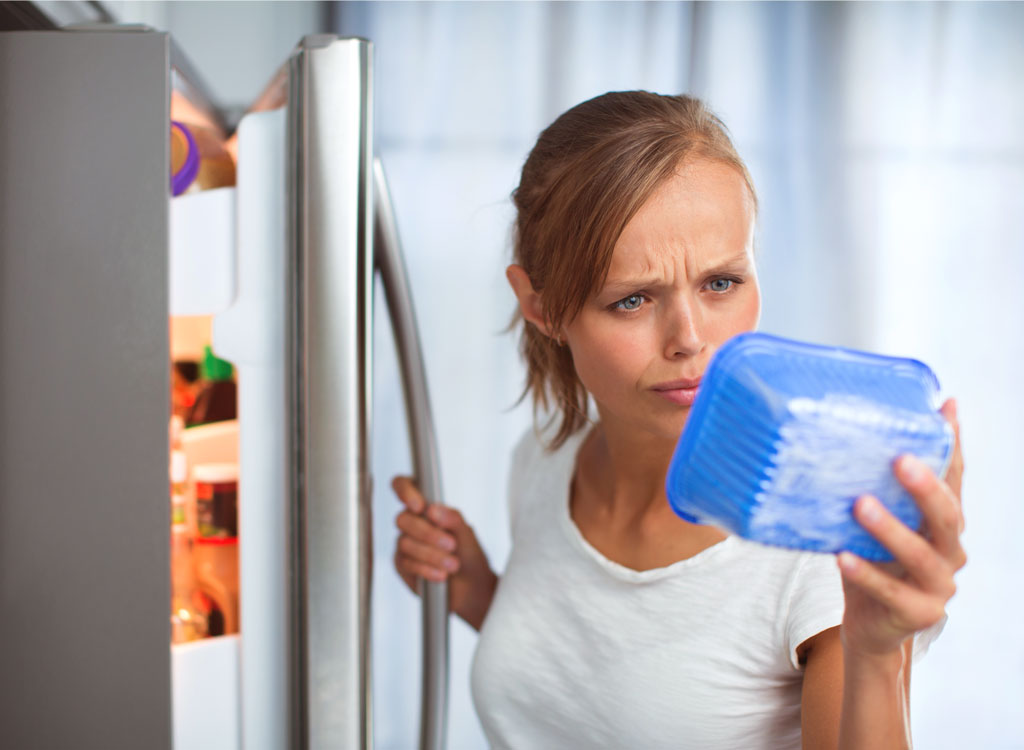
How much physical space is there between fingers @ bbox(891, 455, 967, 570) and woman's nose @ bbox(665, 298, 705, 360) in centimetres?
24

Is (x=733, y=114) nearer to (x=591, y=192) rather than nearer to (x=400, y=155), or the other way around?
(x=400, y=155)

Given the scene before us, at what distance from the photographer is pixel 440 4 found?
1785mm

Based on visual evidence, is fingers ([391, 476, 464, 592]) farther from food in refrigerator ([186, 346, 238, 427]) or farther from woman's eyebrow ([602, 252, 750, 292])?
woman's eyebrow ([602, 252, 750, 292])

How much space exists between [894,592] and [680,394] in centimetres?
27

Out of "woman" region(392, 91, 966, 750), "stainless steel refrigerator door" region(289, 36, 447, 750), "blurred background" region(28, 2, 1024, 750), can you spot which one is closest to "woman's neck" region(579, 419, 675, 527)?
"woman" region(392, 91, 966, 750)

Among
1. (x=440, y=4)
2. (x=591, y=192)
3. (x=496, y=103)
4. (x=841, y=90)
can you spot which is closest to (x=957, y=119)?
(x=841, y=90)

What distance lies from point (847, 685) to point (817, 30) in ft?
5.75

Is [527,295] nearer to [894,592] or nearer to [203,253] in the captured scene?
[203,253]

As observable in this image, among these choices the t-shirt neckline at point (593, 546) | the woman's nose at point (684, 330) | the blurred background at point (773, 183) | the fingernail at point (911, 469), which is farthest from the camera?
the blurred background at point (773, 183)

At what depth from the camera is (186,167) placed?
0.87 meters

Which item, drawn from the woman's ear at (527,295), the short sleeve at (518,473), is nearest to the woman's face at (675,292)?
the woman's ear at (527,295)

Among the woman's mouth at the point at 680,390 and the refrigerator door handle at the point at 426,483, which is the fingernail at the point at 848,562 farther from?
the refrigerator door handle at the point at 426,483

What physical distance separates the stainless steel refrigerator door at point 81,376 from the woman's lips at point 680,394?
0.43 m

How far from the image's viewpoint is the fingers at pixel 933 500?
0.42 metres
